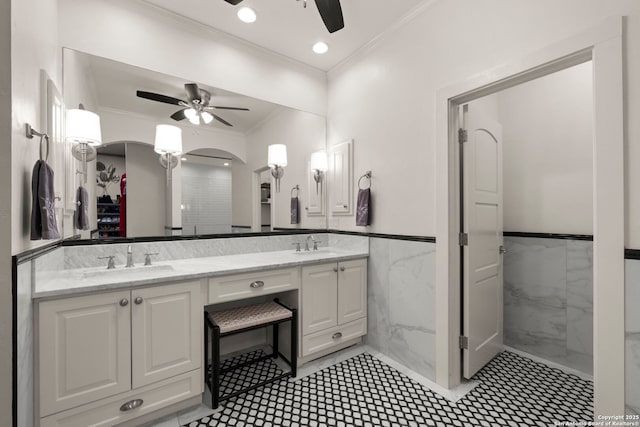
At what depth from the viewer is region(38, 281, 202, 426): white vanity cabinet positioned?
1.27 m

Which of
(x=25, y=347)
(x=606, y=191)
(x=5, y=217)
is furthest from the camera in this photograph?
(x=606, y=191)

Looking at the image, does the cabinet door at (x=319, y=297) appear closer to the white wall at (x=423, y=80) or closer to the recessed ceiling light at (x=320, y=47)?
the white wall at (x=423, y=80)

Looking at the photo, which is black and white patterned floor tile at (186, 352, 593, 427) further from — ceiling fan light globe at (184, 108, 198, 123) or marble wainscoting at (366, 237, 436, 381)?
ceiling fan light globe at (184, 108, 198, 123)

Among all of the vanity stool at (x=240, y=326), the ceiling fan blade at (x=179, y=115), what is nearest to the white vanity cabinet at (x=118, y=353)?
the vanity stool at (x=240, y=326)

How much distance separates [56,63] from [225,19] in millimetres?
1142

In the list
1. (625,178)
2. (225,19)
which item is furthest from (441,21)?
(225,19)

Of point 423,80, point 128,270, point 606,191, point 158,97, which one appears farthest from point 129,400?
point 423,80

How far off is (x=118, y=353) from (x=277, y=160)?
1809mm

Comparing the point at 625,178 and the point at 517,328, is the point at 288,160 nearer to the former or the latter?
the point at 625,178

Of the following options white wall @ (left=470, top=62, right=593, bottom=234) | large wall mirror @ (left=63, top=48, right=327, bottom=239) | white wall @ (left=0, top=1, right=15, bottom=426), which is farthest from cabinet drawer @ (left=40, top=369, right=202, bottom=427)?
white wall @ (left=470, top=62, right=593, bottom=234)

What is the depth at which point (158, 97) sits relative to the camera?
6.68 ft

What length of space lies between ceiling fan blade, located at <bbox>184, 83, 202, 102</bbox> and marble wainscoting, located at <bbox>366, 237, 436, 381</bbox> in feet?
6.07

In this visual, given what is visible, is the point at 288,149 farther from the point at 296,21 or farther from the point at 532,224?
the point at 532,224

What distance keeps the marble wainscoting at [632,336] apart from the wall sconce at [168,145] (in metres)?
2.68
